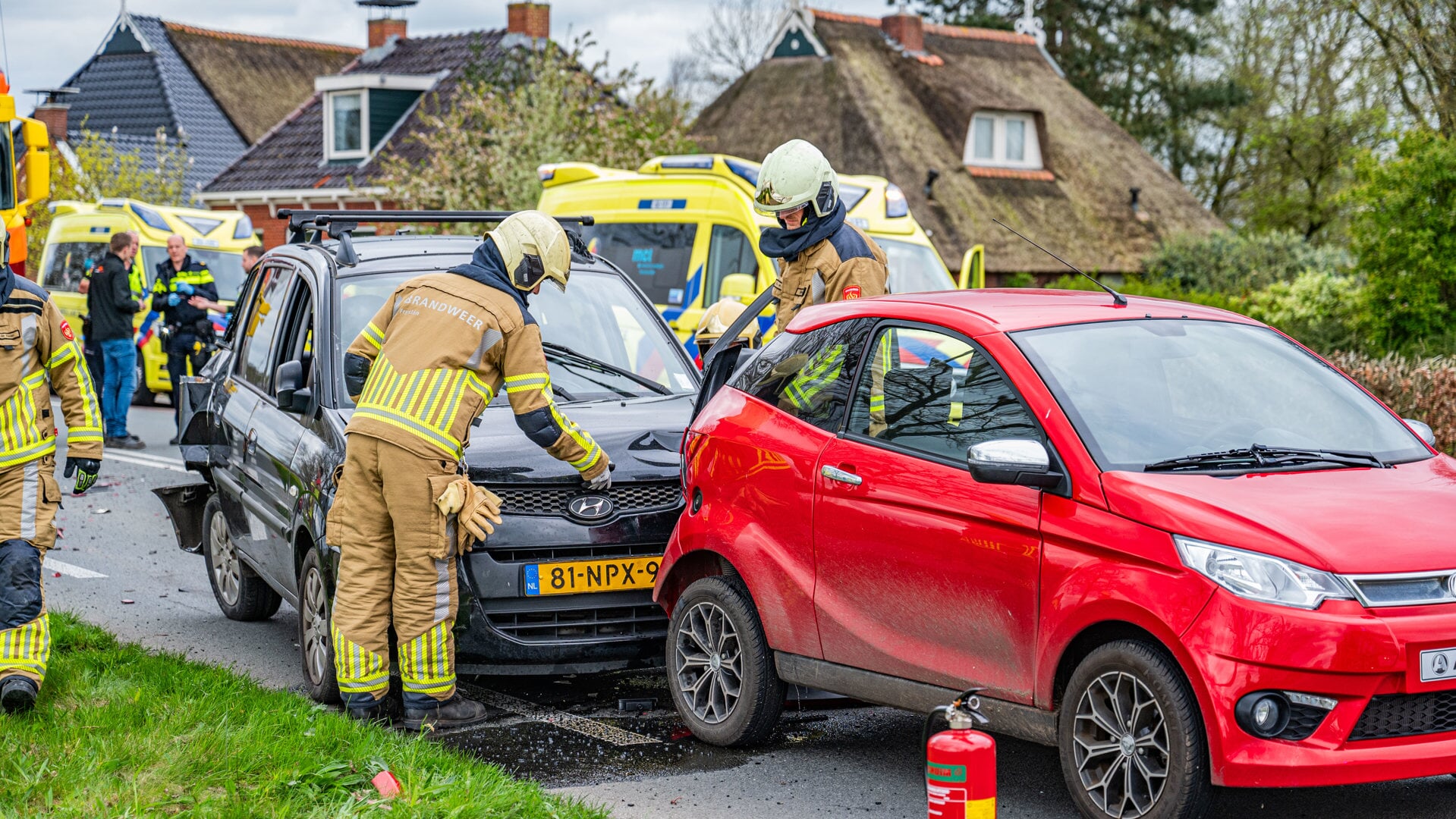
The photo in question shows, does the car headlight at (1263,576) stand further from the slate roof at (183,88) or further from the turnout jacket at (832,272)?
the slate roof at (183,88)

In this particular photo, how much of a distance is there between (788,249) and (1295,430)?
9.88 feet

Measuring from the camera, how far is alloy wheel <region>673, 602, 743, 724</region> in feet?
19.4

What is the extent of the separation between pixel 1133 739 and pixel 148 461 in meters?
12.0

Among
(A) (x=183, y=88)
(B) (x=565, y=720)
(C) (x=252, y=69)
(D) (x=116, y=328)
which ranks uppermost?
(C) (x=252, y=69)

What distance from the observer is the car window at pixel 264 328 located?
7.83 metres

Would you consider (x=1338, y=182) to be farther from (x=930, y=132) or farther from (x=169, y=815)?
(x=169, y=815)

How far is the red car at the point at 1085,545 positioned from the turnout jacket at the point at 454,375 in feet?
2.14

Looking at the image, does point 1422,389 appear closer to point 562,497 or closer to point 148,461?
point 562,497

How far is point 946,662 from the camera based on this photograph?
5.08 m

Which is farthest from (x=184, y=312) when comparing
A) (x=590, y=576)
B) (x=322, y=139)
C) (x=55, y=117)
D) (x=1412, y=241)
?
(x=55, y=117)

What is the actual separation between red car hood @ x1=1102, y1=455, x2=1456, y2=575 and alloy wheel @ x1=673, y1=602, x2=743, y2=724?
1.79m

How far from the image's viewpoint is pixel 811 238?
298 inches

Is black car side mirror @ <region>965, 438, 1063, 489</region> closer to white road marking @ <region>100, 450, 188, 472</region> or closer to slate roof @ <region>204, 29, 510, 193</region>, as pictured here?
white road marking @ <region>100, 450, 188, 472</region>

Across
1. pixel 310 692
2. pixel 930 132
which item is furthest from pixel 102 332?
pixel 930 132
